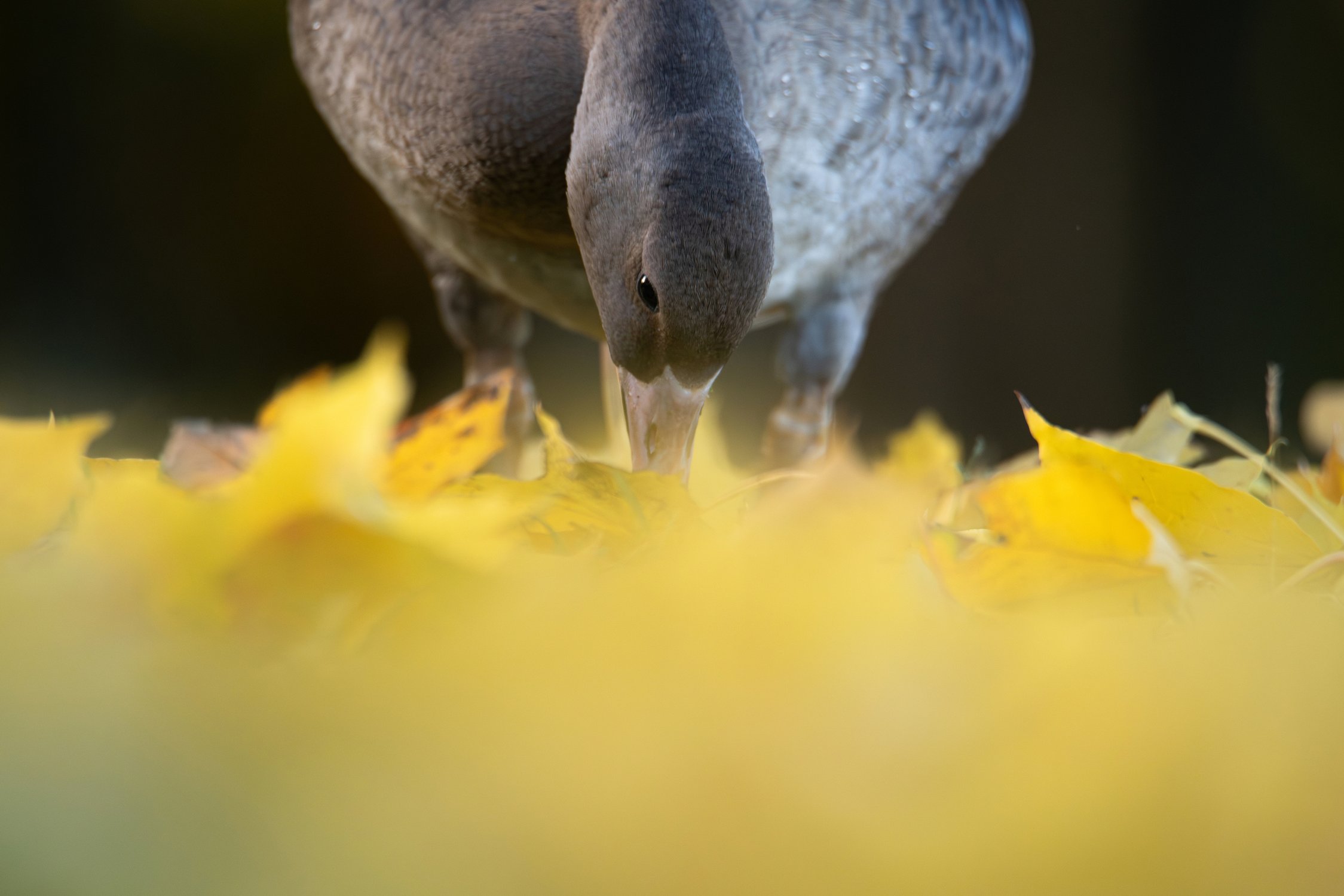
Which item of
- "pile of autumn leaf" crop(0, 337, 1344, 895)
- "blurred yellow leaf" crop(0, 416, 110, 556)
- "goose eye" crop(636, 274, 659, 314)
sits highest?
"pile of autumn leaf" crop(0, 337, 1344, 895)

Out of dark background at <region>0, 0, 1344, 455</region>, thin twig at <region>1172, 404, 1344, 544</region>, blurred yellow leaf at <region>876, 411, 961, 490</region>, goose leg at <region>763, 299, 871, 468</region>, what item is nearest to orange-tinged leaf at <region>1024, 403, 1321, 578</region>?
thin twig at <region>1172, 404, 1344, 544</region>

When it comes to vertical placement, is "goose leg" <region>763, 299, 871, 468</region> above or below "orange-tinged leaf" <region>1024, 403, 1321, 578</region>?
below

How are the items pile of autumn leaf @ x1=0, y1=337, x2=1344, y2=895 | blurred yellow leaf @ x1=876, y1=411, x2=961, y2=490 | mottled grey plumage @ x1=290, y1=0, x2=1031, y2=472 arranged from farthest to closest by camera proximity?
blurred yellow leaf @ x1=876, y1=411, x2=961, y2=490, mottled grey plumage @ x1=290, y1=0, x2=1031, y2=472, pile of autumn leaf @ x1=0, y1=337, x2=1344, y2=895

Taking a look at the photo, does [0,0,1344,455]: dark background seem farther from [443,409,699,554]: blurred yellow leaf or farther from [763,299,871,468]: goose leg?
[443,409,699,554]: blurred yellow leaf

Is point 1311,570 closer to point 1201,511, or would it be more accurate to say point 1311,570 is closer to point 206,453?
point 1201,511

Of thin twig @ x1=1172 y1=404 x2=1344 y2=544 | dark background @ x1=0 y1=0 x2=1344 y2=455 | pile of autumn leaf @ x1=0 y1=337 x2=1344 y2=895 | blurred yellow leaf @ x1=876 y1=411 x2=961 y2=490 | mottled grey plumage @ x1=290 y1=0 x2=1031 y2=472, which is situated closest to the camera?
pile of autumn leaf @ x1=0 y1=337 x2=1344 y2=895

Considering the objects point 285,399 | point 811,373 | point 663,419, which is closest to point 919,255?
point 811,373

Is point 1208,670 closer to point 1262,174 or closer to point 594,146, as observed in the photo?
point 594,146
